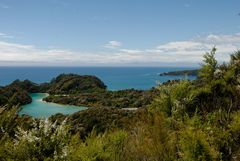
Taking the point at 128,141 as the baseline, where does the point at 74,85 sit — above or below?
below

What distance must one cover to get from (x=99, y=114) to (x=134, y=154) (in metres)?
32.7

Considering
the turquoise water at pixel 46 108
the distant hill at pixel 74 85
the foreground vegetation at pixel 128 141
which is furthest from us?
the distant hill at pixel 74 85

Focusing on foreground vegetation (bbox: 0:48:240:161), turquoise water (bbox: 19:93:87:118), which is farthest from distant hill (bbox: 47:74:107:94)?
foreground vegetation (bbox: 0:48:240:161)

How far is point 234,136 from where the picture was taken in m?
10.4

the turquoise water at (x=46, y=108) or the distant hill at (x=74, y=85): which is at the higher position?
the distant hill at (x=74, y=85)

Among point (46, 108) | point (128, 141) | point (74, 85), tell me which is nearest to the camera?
point (128, 141)

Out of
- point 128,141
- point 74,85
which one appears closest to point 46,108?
point 74,85

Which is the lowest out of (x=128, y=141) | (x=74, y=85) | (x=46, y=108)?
(x=46, y=108)

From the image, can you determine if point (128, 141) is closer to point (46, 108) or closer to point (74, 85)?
point (46, 108)

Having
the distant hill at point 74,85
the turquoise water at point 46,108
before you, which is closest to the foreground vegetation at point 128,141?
the turquoise water at point 46,108

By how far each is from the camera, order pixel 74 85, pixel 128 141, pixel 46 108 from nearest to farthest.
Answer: pixel 128 141, pixel 46 108, pixel 74 85

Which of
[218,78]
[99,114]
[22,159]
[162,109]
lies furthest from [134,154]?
[99,114]

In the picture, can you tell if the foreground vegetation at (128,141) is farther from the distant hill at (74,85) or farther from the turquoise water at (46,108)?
the distant hill at (74,85)

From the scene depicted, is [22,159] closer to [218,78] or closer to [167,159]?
[167,159]
